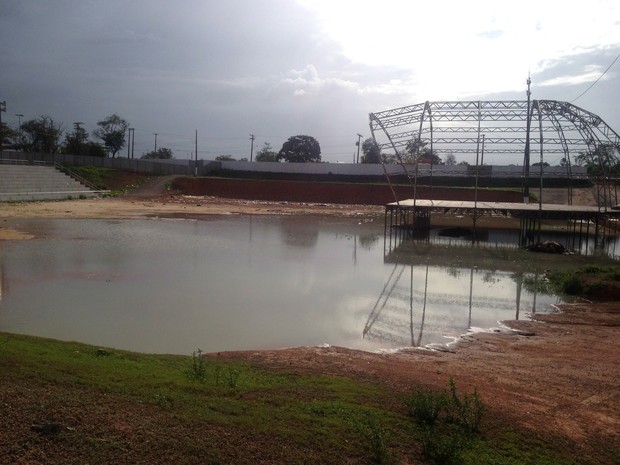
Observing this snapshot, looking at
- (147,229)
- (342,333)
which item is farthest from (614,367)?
(147,229)

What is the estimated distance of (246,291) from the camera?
15320 millimetres

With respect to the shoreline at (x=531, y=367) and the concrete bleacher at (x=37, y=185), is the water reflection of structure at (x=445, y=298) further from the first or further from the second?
the concrete bleacher at (x=37, y=185)

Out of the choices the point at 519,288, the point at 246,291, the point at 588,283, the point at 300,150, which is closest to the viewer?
the point at 246,291

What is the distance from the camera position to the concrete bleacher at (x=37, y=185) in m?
43.6

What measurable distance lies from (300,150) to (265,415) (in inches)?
3547

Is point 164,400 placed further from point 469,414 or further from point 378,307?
point 378,307

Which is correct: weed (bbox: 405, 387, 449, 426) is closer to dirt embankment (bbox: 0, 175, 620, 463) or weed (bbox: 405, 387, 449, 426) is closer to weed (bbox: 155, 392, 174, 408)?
dirt embankment (bbox: 0, 175, 620, 463)

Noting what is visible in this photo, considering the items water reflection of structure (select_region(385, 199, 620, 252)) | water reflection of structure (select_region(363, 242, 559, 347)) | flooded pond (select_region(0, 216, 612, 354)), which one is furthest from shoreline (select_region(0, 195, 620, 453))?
water reflection of structure (select_region(385, 199, 620, 252))

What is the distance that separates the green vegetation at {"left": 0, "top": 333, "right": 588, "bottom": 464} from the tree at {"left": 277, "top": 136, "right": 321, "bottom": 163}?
8811 cm

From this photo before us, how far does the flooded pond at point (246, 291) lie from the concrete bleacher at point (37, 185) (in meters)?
18.1

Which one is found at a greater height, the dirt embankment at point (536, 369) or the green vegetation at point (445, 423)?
the green vegetation at point (445, 423)

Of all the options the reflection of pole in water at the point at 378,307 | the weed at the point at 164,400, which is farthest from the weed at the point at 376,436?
the reflection of pole in water at the point at 378,307

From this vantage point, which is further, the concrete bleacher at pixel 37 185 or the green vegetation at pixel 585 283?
the concrete bleacher at pixel 37 185

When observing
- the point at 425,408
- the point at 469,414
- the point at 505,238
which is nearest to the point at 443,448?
the point at 425,408
